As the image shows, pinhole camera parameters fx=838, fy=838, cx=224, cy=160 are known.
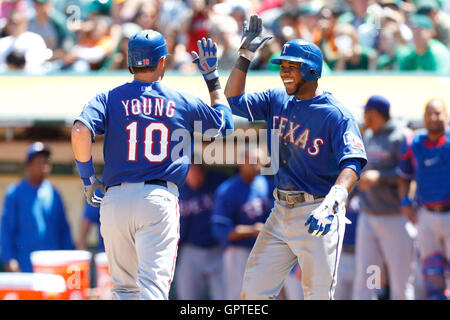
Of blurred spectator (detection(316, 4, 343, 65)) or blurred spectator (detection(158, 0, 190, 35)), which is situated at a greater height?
blurred spectator (detection(158, 0, 190, 35))

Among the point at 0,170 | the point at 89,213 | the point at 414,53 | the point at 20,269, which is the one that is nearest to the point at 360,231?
the point at 414,53

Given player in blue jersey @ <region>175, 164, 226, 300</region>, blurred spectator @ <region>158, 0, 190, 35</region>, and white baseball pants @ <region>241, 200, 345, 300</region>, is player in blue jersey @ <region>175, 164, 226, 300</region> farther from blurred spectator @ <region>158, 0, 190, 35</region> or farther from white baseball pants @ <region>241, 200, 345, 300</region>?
white baseball pants @ <region>241, 200, 345, 300</region>

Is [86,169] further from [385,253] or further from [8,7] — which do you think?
[8,7]

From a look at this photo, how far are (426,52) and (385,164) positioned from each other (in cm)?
140

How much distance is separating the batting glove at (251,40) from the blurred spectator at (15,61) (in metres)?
4.67

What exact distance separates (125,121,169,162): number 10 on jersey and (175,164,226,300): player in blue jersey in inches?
126

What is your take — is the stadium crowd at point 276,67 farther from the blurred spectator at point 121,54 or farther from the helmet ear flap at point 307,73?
the helmet ear flap at point 307,73

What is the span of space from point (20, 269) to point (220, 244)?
1.96 meters

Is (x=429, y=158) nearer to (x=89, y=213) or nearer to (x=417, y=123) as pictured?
(x=417, y=123)

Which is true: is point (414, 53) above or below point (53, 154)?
above

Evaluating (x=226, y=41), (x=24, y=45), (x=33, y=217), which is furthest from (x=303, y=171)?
(x=24, y=45)

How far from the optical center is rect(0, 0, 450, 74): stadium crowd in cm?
836

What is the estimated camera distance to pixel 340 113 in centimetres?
486

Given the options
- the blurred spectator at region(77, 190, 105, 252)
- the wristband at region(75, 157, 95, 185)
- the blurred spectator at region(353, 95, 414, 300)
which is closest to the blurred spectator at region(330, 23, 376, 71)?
the blurred spectator at region(353, 95, 414, 300)
